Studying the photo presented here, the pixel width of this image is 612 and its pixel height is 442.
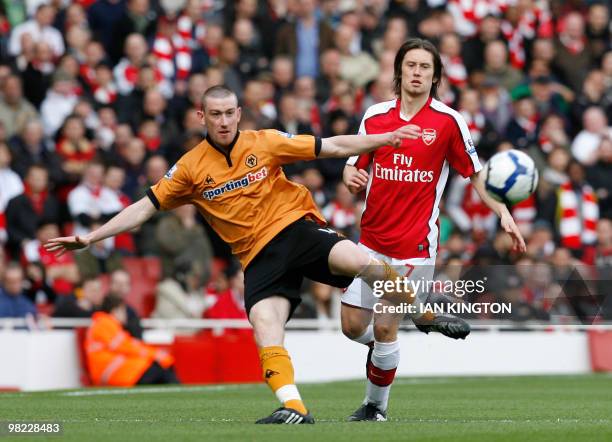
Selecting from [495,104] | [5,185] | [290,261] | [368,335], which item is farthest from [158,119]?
[290,261]

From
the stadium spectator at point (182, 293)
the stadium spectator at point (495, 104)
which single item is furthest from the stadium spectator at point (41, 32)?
the stadium spectator at point (495, 104)

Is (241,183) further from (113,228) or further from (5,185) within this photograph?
(5,185)

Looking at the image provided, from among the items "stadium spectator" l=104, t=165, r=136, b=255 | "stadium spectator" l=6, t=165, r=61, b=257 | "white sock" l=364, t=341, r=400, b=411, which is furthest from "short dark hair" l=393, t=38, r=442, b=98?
"stadium spectator" l=104, t=165, r=136, b=255

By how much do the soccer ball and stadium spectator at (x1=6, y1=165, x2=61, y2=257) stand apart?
874cm

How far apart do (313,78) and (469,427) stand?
14.1 metres

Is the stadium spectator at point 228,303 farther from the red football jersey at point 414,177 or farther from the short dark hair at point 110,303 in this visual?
the red football jersey at point 414,177

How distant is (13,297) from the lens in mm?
17688

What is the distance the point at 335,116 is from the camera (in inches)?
853

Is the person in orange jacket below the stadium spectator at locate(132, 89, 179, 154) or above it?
below

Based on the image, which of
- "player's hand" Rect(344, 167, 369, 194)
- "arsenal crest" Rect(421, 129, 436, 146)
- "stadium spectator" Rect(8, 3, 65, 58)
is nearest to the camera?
"player's hand" Rect(344, 167, 369, 194)

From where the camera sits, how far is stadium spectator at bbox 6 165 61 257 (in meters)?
18.3

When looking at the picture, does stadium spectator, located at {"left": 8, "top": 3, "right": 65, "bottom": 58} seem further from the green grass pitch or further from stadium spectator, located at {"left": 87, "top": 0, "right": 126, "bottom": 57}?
the green grass pitch

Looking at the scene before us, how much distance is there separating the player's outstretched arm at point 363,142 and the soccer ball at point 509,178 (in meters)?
1.09

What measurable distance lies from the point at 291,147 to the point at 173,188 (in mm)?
893
